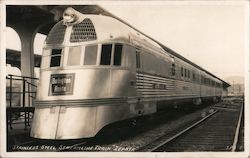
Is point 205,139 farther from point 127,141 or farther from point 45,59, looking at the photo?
point 45,59

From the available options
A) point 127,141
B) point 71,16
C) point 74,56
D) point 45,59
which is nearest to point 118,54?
point 74,56

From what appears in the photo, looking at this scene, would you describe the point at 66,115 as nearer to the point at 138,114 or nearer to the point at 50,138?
the point at 50,138

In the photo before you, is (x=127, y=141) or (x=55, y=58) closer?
(x=55, y=58)

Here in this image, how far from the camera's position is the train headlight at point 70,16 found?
195 inches

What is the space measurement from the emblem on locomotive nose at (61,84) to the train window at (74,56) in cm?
17

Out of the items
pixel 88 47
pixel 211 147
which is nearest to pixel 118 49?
pixel 88 47

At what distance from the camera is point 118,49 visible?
16.6 feet

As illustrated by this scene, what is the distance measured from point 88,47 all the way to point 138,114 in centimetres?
123

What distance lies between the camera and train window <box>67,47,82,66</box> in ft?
15.8

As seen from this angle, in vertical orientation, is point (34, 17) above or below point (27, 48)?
above

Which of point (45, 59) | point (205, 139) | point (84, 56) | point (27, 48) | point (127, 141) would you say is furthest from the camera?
point (27, 48)

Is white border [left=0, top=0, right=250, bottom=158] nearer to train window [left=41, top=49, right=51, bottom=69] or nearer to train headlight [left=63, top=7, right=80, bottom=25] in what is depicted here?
train headlight [left=63, top=7, right=80, bottom=25]

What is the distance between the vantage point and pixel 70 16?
4.97m

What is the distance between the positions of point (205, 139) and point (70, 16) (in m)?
2.47
